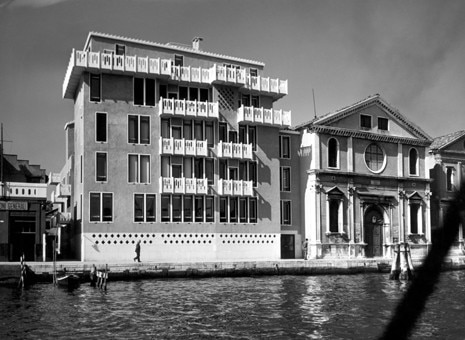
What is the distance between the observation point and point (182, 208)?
41.9 meters

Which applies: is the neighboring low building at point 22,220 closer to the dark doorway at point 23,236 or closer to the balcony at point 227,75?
the dark doorway at point 23,236

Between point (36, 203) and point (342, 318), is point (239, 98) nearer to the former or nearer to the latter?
point (36, 203)

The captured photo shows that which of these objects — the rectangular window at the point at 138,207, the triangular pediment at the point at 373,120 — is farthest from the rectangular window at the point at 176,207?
the triangular pediment at the point at 373,120

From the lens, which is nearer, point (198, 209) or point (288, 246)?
point (198, 209)

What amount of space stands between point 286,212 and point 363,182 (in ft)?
22.6

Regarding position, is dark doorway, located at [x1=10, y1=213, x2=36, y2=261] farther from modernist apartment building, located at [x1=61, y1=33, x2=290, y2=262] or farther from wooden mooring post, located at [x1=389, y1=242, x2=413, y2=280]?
wooden mooring post, located at [x1=389, y1=242, x2=413, y2=280]

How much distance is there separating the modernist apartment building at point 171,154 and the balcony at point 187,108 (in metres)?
0.07

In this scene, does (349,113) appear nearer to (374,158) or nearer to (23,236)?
(374,158)

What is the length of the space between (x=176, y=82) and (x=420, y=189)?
921 inches

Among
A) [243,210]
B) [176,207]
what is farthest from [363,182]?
[176,207]

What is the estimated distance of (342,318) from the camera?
20.3 meters

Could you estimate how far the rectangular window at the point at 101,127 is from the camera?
40.4m

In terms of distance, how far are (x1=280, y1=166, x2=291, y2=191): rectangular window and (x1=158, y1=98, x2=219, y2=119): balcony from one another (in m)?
8.12

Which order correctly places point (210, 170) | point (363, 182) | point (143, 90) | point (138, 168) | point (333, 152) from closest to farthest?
point (138, 168)
point (143, 90)
point (210, 170)
point (333, 152)
point (363, 182)
